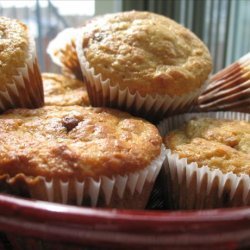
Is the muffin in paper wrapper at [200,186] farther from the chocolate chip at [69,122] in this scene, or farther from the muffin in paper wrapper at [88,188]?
the chocolate chip at [69,122]

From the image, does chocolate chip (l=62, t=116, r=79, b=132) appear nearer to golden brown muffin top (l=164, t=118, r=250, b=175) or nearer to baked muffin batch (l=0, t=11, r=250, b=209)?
baked muffin batch (l=0, t=11, r=250, b=209)

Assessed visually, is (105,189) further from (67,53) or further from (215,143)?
(67,53)

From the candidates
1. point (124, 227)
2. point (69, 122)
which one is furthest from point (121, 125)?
point (124, 227)

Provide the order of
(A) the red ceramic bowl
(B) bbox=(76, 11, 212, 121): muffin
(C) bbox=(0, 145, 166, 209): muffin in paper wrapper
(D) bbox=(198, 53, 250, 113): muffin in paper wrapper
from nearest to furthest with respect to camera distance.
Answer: (A) the red ceramic bowl
(C) bbox=(0, 145, 166, 209): muffin in paper wrapper
(B) bbox=(76, 11, 212, 121): muffin
(D) bbox=(198, 53, 250, 113): muffin in paper wrapper

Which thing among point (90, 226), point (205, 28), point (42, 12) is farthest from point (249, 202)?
point (205, 28)

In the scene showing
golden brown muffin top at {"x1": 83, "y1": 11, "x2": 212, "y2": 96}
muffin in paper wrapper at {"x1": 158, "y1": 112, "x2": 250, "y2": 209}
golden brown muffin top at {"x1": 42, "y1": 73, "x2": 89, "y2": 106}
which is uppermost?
golden brown muffin top at {"x1": 83, "y1": 11, "x2": 212, "y2": 96}

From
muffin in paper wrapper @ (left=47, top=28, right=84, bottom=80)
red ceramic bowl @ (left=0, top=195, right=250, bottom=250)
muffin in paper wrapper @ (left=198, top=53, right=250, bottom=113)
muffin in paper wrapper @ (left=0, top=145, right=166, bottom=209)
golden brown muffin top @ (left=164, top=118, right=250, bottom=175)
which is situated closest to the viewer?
red ceramic bowl @ (left=0, top=195, right=250, bottom=250)

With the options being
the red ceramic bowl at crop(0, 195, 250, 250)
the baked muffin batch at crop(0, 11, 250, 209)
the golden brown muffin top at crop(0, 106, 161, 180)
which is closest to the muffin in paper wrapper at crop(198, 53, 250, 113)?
the baked muffin batch at crop(0, 11, 250, 209)

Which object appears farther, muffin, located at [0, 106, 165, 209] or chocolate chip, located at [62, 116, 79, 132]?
chocolate chip, located at [62, 116, 79, 132]
